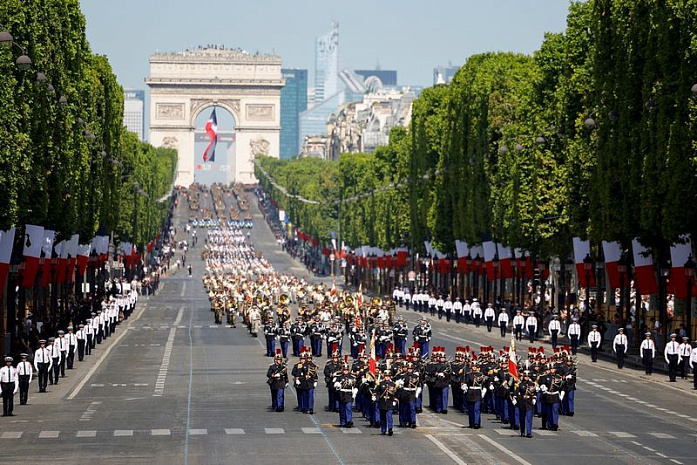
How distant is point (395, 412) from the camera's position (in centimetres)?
4503

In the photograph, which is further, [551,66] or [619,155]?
[551,66]

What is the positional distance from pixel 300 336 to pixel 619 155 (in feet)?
47.0

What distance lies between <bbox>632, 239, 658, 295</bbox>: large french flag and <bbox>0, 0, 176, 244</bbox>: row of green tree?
22075mm

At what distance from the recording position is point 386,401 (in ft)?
131

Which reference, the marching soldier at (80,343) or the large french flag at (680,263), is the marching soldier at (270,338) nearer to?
the marching soldier at (80,343)

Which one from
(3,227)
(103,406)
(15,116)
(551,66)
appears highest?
(551,66)

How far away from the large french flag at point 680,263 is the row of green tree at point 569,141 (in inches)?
41.7

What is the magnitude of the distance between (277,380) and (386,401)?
610 centimetres

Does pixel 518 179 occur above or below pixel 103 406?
above

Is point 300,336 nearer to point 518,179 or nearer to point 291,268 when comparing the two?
point 518,179

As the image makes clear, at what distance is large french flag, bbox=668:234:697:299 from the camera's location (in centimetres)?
6216

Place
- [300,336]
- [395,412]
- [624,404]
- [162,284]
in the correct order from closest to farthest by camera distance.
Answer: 1. [395,412]
2. [624,404]
3. [300,336]
4. [162,284]

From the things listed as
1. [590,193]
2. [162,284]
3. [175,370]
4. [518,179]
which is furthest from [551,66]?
[162,284]

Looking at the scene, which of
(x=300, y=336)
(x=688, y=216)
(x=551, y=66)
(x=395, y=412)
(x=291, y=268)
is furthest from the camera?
(x=291, y=268)
